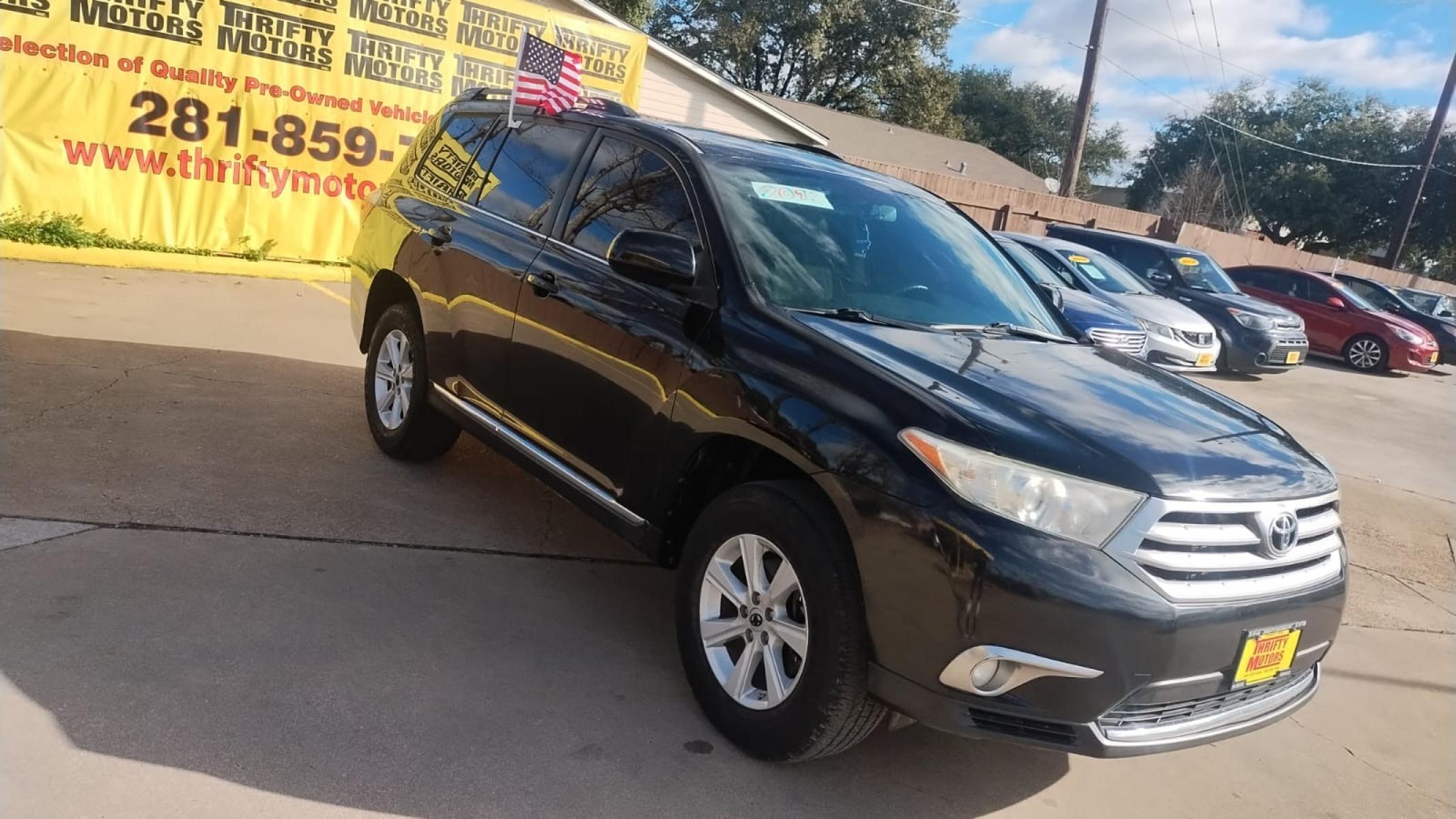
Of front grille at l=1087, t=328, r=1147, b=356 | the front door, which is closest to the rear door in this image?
the front door

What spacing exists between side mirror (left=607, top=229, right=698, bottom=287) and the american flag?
152cm

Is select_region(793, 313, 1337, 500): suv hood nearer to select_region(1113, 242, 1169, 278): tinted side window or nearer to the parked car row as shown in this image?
the parked car row

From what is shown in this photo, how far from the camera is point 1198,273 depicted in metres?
14.5

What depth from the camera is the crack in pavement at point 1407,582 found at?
19.3ft

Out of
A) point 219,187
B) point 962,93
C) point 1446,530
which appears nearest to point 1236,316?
point 1446,530

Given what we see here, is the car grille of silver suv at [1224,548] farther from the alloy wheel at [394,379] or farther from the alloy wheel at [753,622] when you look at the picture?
the alloy wheel at [394,379]

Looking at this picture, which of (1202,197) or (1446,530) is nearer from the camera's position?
(1446,530)

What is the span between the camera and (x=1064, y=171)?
21.6 m

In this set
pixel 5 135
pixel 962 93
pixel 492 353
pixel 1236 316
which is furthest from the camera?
pixel 962 93

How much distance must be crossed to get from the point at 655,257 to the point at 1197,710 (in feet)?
6.99

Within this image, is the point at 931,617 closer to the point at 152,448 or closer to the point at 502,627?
the point at 502,627

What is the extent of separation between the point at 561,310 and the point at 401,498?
59.1 inches

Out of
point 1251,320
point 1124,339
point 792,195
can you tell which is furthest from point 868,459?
point 1251,320

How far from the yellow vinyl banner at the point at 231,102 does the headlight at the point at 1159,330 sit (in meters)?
7.38
